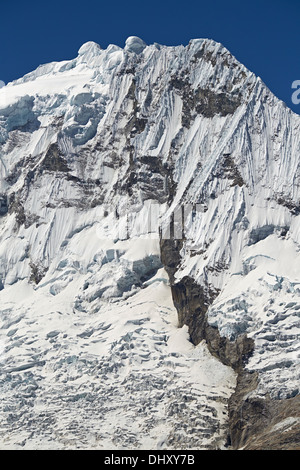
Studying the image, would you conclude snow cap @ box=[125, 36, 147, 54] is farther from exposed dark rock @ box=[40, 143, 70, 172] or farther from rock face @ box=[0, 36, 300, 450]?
exposed dark rock @ box=[40, 143, 70, 172]

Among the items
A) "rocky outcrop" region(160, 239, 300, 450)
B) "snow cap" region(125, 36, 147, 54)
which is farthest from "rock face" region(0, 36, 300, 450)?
"snow cap" region(125, 36, 147, 54)

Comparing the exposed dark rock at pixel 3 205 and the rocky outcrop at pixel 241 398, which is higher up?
the exposed dark rock at pixel 3 205

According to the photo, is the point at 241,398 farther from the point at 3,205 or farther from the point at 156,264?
the point at 3,205

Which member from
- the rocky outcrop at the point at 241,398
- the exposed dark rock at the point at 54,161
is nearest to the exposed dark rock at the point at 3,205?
the exposed dark rock at the point at 54,161

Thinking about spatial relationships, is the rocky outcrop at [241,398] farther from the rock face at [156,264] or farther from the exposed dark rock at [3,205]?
the exposed dark rock at [3,205]

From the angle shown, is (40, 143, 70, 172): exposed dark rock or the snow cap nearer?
(40, 143, 70, 172): exposed dark rock

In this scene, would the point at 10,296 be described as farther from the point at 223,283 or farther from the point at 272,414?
the point at 272,414

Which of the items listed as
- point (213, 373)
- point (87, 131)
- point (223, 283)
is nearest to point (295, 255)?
point (223, 283)
